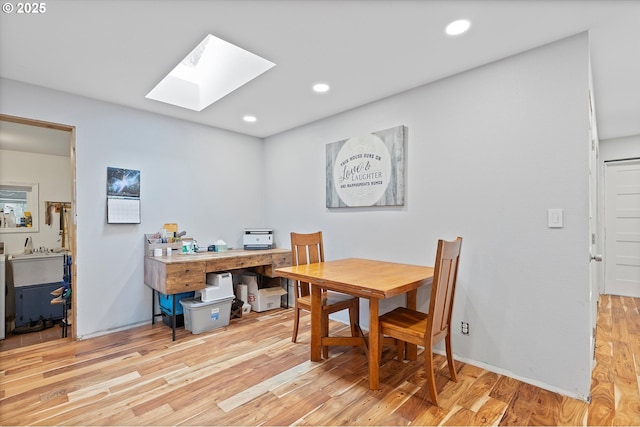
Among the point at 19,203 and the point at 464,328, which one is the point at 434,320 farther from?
the point at 19,203

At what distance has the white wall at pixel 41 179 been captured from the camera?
14.3 feet

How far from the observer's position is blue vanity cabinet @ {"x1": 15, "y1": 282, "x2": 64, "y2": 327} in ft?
11.3

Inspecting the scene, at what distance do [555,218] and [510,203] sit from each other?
0.94 feet

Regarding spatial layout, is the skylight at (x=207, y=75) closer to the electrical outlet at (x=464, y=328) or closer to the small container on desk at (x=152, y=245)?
the small container on desk at (x=152, y=245)

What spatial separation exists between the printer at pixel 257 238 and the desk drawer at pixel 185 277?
0.94 meters

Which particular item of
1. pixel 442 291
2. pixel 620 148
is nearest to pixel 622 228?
pixel 620 148

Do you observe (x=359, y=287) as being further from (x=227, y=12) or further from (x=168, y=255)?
(x=168, y=255)

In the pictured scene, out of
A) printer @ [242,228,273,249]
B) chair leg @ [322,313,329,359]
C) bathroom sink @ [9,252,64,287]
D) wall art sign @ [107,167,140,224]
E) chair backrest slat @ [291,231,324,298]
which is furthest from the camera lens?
printer @ [242,228,273,249]

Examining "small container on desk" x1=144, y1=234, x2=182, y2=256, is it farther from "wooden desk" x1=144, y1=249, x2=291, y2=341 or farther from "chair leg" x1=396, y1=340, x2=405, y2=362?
"chair leg" x1=396, y1=340, x2=405, y2=362

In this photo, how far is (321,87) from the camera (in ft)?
9.20

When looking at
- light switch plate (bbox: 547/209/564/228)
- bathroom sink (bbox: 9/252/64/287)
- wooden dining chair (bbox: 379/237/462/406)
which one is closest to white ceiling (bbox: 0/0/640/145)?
light switch plate (bbox: 547/209/564/228)

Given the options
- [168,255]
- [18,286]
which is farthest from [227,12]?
[18,286]

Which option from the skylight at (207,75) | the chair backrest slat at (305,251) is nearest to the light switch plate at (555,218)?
the chair backrest slat at (305,251)

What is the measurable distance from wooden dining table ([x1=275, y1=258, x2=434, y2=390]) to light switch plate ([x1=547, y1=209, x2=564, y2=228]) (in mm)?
858
